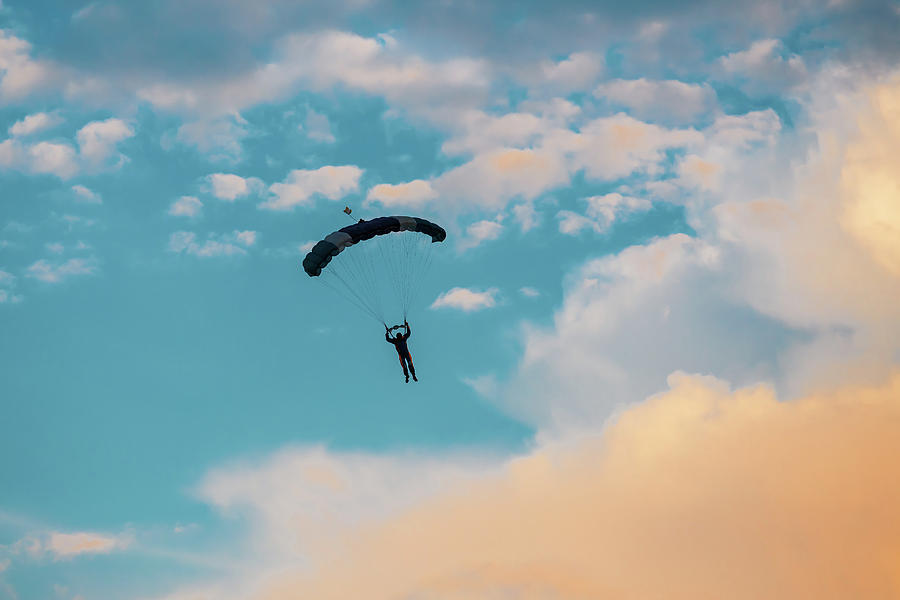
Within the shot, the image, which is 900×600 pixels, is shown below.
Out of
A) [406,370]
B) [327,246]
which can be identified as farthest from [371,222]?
[406,370]

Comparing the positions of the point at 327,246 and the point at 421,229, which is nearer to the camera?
the point at 327,246

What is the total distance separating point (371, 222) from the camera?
211ft

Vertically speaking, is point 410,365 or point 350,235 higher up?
point 350,235

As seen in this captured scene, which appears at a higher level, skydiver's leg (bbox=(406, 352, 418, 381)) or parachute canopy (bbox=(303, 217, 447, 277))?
parachute canopy (bbox=(303, 217, 447, 277))

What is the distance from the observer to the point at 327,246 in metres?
62.0

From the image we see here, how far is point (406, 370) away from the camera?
62.2 m

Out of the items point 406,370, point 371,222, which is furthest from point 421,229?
point 406,370

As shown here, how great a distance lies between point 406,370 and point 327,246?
8160 millimetres

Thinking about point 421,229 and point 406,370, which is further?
point 421,229

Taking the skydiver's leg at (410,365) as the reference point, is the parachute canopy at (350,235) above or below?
above

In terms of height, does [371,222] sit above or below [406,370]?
above

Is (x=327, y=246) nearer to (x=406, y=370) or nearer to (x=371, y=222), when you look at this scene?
(x=371, y=222)

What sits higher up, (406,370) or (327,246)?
(327,246)

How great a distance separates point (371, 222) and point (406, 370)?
886 cm
